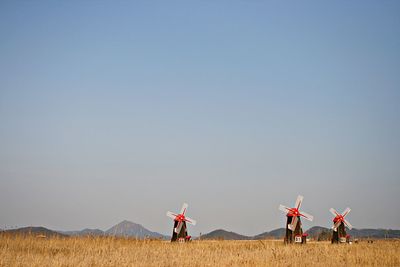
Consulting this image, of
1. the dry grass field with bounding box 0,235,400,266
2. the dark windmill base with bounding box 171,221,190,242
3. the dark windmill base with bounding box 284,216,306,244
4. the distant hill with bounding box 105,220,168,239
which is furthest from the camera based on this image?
the dark windmill base with bounding box 171,221,190,242

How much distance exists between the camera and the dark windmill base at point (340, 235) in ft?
98.0

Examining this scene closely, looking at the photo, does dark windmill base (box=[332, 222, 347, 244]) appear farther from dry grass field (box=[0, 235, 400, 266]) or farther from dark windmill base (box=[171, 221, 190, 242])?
dry grass field (box=[0, 235, 400, 266])

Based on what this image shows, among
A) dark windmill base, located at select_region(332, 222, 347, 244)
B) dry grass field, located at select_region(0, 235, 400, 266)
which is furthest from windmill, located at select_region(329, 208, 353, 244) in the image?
dry grass field, located at select_region(0, 235, 400, 266)

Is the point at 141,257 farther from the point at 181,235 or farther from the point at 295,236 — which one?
the point at 181,235

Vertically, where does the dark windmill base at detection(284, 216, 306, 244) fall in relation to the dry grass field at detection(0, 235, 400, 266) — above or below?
above

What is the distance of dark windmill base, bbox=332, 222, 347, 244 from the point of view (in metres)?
29.9

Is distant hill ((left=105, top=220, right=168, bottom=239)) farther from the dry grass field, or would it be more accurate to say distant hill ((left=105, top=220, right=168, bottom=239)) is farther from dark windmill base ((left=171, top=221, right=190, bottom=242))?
dark windmill base ((left=171, top=221, right=190, bottom=242))

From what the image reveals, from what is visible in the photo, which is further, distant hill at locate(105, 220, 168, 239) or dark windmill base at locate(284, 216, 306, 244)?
dark windmill base at locate(284, 216, 306, 244)

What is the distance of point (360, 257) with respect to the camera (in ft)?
51.9

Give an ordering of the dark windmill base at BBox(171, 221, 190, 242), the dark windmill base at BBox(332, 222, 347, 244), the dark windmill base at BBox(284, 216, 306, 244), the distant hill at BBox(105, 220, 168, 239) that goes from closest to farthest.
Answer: the distant hill at BBox(105, 220, 168, 239) → the dark windmill base at BBox(284, 216, 306, 244) → the dark windmill base at BBox(332, 222, 347, 244) → the dark windmill base at BBox(171, 221, 190, 242)

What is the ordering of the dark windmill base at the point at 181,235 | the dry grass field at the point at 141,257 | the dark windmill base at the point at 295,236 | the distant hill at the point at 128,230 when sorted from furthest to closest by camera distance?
1. the dark windmill base at the point at 181,235
2. the dark windmill base at the point at 295,236
3. the distant hill at the point at 128,230
4. the dry grass field at the point at 141,257

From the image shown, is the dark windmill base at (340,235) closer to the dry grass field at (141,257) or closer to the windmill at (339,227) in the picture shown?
the windmill at (339,227)

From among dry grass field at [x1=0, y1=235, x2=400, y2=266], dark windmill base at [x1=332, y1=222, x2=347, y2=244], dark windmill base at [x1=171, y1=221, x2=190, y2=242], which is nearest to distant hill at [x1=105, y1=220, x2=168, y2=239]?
dry grass field at [x1=0, y1=235, x2=400, y2=266]

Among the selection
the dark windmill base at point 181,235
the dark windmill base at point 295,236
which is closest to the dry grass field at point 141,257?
the dark windmill base at point 295,236
